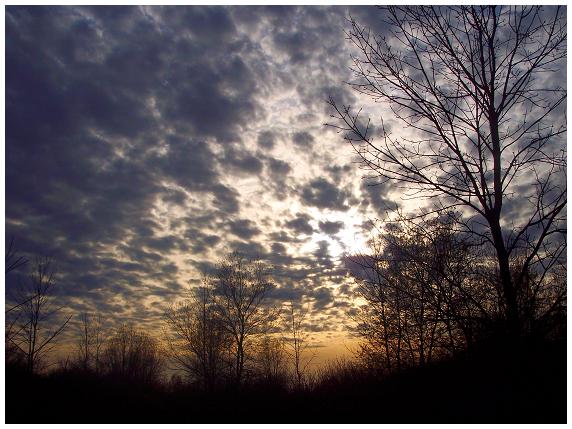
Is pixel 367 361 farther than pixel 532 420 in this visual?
Yes

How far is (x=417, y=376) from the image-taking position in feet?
32.1

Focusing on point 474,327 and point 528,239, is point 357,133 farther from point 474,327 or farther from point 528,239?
point 474,327

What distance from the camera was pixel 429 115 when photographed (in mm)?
5309

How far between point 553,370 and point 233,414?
10042 millimetres

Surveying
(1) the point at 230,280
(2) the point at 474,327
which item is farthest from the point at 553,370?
(1) the point at 230,280

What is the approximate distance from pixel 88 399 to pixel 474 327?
10.4 meters

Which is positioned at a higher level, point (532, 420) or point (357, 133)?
point (357, 133)

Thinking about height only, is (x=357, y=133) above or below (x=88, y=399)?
above

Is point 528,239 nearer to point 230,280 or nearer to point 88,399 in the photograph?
point 88,399

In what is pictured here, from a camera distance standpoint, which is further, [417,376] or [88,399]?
[88,399]

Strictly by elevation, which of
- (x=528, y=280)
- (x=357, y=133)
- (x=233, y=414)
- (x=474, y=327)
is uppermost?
(x=357, y=133)

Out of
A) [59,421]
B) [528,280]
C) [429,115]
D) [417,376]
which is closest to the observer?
[528,280]

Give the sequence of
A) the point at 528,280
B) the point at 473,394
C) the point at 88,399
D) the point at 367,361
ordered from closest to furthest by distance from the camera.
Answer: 1. the point at 528,280
2. the point at 473,394
3. the point at 88,399
4. the point at 367,361

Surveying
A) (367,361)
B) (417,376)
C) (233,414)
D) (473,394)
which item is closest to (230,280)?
(367,361)
